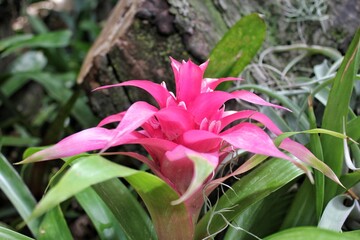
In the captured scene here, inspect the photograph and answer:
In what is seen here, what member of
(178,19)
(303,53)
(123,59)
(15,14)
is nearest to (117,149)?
(123,59)

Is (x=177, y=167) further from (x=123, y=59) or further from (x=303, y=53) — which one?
(x=303, y=53)

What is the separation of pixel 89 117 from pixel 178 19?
0.53 m

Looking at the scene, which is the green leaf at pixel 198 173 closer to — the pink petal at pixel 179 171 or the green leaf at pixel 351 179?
the pink petal at pixel 179 171

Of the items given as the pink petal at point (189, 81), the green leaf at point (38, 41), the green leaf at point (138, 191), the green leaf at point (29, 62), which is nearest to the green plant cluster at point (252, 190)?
the green leaf at point (138, 191)

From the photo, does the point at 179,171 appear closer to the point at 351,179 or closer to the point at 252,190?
the point at 252,190

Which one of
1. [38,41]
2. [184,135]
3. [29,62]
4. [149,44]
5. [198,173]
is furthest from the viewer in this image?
[29,62]

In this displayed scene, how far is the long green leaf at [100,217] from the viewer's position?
690 mm

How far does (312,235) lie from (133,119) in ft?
0.80

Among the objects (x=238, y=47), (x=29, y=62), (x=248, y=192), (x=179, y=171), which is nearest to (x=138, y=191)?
(x=179, y=171)

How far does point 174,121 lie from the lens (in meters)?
0.50

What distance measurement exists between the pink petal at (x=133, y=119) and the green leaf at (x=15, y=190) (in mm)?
389

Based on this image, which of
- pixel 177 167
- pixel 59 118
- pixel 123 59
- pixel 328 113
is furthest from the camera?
pixel 59 118

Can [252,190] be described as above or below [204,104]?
below

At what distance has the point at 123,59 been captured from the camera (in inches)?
38.3
